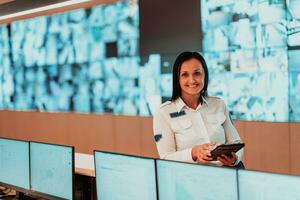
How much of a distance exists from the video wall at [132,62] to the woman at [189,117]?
1.67 metres

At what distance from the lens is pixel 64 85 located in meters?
6.63

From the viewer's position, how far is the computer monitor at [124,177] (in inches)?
73.7

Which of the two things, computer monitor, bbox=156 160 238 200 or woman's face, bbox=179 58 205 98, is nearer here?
computer monitor, bbox=156 160 238 200

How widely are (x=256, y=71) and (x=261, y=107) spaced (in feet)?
1.13

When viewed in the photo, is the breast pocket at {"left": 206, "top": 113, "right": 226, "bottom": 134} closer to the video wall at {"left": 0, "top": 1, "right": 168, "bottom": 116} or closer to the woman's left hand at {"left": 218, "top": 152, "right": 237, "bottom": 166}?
the woman's left hand at {"left": 218, "top": 152, "right": 237, "bottom": 166}

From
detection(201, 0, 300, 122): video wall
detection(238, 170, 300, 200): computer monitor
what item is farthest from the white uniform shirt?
detection(201, 0, 300, 122): video wall

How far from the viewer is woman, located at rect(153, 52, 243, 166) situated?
254cm

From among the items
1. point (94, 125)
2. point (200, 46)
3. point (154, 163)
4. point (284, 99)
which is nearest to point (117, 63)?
point (94, 125)

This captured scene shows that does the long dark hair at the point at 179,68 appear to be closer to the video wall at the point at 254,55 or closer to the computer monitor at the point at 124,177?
the computer monitor at the point at 124,177

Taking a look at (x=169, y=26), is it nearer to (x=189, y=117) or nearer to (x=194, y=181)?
(x=189, y=117)

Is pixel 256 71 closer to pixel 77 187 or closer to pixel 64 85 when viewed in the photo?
pixel 77 187

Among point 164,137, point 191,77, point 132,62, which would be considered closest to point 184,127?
point 164,137

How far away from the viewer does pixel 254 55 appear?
4.26 m

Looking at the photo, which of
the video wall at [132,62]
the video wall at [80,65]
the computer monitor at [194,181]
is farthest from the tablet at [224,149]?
the video wall at [80,65]
